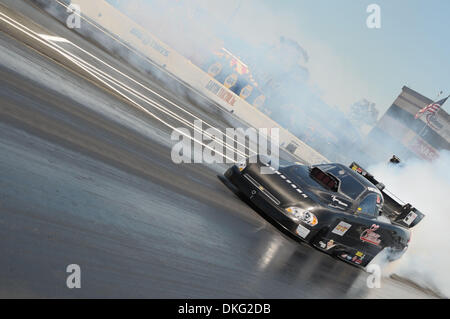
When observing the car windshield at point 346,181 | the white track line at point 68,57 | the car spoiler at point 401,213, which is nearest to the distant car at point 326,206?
the car windshield at point 346,181

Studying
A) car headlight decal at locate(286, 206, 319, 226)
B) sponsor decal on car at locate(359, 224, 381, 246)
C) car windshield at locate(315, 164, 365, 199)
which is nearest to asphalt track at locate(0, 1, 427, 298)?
car headlight decal at locate(286, 206, 319, 226)

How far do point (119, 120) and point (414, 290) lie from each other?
268 inches

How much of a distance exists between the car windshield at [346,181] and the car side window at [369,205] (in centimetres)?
18

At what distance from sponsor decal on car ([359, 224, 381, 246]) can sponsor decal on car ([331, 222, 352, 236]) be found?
1.57 feet

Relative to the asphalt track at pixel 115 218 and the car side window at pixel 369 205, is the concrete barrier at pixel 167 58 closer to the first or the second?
the asphalt track at pixel 115 218

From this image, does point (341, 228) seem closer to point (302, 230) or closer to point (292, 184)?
point (302, 230)

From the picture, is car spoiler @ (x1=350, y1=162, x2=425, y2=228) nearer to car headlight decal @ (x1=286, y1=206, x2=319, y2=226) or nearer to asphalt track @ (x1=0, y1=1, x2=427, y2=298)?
asphalt track @ (x1=0, y1=1, x2=427, y2=298)

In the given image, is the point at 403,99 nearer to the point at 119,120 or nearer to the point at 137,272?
the point at 119,120

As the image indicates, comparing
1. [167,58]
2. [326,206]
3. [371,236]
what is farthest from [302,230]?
[167,58]

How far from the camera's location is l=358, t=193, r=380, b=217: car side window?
9.06m

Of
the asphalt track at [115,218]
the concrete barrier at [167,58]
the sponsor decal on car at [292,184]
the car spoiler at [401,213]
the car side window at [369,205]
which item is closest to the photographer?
the asphalt track at [115,218]

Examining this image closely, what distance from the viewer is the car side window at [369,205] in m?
9.06

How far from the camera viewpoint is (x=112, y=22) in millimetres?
26391
